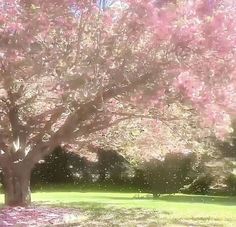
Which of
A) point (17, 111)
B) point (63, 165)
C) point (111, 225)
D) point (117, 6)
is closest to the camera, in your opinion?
point (117, 6)

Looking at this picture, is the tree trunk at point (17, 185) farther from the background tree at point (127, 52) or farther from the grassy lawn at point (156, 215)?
the background tree at point (127, 52)

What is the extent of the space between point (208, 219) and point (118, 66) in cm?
514

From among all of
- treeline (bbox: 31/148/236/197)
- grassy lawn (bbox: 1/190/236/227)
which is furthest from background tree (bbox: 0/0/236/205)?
treeline (bbox: 31/148/236/197)

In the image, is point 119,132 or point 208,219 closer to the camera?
point 208,219

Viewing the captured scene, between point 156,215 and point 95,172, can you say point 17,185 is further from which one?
point 95,172

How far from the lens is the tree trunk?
14312 mm

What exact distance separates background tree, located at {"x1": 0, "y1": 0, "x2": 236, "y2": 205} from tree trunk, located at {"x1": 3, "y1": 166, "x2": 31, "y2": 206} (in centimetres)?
324

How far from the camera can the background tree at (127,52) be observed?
916cm

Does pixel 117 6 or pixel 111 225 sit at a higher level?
pixel 117 6

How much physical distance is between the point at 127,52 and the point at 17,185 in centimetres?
610

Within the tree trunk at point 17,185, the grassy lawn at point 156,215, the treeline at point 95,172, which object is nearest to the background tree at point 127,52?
the grassy lawn at point 156,215

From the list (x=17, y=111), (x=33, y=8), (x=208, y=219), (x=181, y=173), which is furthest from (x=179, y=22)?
(x=181, y=173)

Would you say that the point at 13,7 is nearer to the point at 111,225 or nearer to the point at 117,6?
the point at 117,6

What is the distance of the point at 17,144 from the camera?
594 inches
